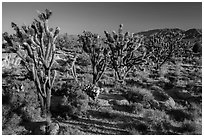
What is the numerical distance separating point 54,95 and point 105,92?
275 centimetres

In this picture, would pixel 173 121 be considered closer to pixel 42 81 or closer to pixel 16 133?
pixel 42 81

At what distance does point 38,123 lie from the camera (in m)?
7.29

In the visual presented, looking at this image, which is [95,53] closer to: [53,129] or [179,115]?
[179,115]

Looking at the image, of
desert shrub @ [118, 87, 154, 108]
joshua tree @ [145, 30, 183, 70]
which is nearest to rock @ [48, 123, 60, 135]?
desert shrub @ [118, 87, 154, 108]

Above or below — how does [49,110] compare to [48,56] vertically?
below

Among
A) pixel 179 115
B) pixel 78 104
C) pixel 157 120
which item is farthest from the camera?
pixel 179 115

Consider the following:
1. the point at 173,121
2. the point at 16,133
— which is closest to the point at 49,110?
the point at 16,133

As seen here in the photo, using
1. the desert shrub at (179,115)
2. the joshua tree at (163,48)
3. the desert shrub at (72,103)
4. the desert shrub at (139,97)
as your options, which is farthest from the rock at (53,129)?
the joshua tree at (163,48)

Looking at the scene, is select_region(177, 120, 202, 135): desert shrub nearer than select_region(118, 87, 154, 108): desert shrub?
Yes

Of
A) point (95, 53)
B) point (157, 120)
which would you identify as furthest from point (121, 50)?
point (157, 120)

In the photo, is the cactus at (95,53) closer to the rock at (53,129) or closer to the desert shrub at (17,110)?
the desert shrub at (17,110)

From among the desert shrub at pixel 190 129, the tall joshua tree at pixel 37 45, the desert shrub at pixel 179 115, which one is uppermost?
the tall joshua tree at pixel 37 45

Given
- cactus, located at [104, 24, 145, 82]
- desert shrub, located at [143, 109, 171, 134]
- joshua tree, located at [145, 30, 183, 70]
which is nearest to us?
desert shrub, located at [143, 109, 171, 134]

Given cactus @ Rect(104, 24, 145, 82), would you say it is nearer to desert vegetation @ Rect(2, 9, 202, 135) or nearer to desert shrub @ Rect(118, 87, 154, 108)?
desert vegetation @ Rect(2, 9, 202, 135)
